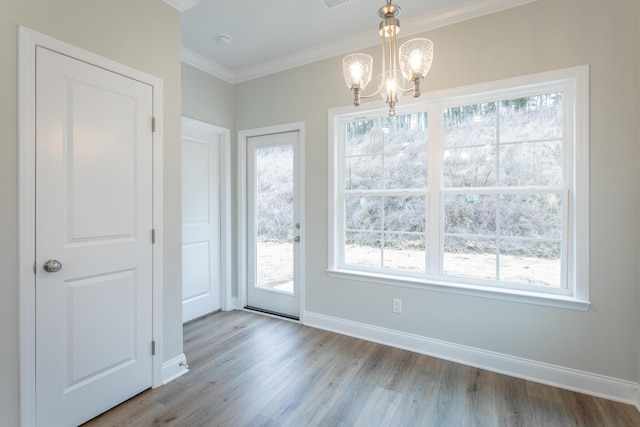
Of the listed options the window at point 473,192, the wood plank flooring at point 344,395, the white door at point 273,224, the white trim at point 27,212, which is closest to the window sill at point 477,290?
the window at point 473,192

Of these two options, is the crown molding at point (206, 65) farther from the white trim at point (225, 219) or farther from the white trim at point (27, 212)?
the white trim at point (27, 212)

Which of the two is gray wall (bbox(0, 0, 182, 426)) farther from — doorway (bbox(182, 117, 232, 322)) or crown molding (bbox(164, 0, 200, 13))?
doorway (bbox(182, 117, 232, 322))

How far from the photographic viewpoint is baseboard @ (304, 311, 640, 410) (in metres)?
2.00

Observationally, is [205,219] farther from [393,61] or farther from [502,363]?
[502,363]

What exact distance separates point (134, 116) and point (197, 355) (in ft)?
6.27

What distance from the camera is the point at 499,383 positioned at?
7.16 feet

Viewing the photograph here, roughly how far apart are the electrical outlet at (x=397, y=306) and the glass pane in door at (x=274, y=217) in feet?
3.93

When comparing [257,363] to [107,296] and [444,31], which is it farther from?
[444,31]

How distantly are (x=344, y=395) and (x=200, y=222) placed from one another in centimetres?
226

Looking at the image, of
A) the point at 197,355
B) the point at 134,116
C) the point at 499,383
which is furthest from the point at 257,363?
the point at 134,116

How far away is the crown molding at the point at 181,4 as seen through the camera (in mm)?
2185

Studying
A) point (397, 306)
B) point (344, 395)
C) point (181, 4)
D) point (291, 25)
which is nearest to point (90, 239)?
point (181, 4)

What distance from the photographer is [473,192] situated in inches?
97.0

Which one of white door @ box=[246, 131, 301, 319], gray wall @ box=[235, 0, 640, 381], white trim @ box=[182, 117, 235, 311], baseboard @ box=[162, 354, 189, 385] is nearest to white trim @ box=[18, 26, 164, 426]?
baseboard @ box=[162, 354, 189, 385]
